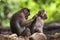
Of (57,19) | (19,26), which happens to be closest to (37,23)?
(19,26)

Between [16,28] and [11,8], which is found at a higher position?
[11,8]

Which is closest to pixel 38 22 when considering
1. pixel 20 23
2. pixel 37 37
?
pixel 20 23

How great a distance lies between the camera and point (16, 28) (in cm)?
995

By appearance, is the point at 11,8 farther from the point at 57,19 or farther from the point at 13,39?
the point at 13,39

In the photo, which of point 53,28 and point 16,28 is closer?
point 16,28

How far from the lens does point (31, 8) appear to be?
16828 millimetres

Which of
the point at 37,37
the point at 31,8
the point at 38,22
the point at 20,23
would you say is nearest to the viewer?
the point at 37,37

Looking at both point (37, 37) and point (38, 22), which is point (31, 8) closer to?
point (38, 22)

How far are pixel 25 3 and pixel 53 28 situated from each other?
3876 mm

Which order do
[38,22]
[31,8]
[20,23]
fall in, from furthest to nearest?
[31,8], [38,22], [20,23]

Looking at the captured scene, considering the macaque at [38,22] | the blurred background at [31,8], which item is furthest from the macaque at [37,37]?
the blurred background at [31,8]

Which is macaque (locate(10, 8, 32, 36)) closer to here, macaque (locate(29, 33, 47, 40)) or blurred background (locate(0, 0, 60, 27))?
macaque (locate(29, 33, 47, 40))

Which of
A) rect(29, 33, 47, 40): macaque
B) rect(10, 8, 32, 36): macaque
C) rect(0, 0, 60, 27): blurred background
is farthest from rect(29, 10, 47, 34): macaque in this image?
rect(0, 0, 60, 27): blurred background

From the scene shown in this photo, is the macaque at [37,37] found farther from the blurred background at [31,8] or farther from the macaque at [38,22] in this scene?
the blurred background at [31,8]
